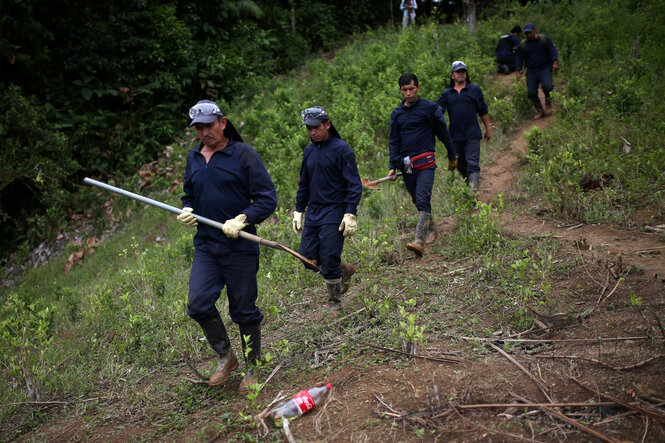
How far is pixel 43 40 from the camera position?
1221 centimetres

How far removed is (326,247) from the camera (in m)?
4.96

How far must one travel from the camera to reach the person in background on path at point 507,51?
1295 cm

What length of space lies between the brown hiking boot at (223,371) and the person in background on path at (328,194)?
1.27m

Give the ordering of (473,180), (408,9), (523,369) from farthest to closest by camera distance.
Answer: (408,9), (473,180), (523,369)

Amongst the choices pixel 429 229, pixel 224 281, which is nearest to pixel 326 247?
pixel 224 281

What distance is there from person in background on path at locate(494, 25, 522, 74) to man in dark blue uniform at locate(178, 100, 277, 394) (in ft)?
35.0

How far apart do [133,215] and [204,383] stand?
748 cm

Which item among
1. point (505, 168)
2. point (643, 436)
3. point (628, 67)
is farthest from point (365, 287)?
point (628, 67)

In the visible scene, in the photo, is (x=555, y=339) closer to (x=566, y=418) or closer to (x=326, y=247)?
(x=566, y=418)

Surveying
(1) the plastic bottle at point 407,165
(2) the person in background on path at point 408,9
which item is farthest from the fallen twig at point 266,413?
(2) the person in background on path at point 408,9

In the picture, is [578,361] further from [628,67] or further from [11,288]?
[11,288]

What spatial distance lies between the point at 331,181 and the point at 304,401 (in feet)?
7.09

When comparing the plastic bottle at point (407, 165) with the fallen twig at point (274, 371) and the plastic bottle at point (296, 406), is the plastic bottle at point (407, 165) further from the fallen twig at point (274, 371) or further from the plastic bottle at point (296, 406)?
the plastic bottle at point (296, 406)

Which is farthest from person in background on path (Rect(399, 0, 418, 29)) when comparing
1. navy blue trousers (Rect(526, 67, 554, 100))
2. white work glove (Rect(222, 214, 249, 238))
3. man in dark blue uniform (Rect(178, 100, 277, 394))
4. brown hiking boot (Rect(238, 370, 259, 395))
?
brown hiking boot (Rect(238, 370, 259, 395))
